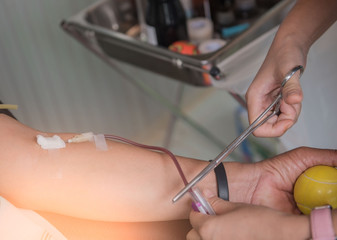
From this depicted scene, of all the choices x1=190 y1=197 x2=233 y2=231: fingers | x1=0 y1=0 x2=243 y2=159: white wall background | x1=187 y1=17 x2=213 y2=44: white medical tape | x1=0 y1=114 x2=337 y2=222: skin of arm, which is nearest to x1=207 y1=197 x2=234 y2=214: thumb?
x1=190 y1=197 x2=233 y2=231: fingers

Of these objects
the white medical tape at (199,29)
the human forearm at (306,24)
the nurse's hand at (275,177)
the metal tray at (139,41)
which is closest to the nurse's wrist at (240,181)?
the nurse's hand at (275,177)

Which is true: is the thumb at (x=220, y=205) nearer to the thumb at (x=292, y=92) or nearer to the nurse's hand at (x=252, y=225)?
the nurse's hand at (x=252, y=225)

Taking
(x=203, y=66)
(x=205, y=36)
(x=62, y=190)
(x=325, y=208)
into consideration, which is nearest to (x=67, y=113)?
(x=205, y=36)

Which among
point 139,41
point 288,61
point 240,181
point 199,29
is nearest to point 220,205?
point 240,181

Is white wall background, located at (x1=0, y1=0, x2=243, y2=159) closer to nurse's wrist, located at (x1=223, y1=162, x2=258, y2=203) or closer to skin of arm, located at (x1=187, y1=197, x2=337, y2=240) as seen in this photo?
nurse's wrist, located at (x1=223, y1=162, x2=258, y2=203)

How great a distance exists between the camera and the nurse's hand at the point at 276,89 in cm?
83

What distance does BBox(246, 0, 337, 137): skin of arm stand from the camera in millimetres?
828

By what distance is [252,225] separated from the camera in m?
0.70

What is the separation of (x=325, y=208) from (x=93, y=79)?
55.7 inches

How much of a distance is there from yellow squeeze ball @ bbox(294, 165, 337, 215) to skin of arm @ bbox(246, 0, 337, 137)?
0.09m

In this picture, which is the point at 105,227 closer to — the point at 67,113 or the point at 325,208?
the point at 325,208

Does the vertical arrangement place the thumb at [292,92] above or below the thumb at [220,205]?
above

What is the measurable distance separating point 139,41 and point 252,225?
0.80 m

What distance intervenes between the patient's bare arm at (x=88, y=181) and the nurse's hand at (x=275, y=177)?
5cm
